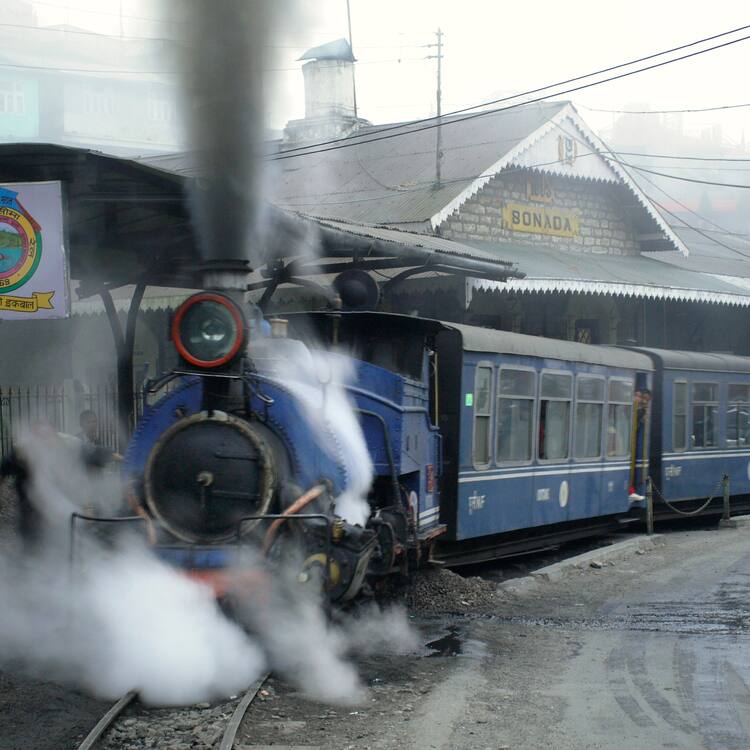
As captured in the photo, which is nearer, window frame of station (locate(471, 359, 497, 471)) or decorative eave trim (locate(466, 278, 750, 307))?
window frame of station (locate(471, 359, 497, 471))

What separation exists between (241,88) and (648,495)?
29.2 ft

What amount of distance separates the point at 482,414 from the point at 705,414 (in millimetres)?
6319

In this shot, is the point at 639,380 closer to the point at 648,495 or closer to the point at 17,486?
the point at 648,495

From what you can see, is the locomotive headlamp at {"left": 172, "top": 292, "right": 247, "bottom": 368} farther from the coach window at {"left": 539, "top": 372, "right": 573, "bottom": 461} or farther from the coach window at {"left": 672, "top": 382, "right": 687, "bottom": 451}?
the coach window at {"left": 672, "top": 382, "right": 687, "bottom": 451}

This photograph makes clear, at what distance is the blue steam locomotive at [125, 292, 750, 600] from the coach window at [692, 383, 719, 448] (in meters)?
0.87

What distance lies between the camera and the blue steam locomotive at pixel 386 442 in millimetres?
6199

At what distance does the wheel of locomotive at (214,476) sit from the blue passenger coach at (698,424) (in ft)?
29.1

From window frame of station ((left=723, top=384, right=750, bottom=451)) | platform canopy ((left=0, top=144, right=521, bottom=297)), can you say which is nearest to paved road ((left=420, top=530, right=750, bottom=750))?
platform canopy ((left=0, top=144, right=521, bottom=297))

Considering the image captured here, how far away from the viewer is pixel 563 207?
806 inches

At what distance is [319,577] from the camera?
6137 millimetres

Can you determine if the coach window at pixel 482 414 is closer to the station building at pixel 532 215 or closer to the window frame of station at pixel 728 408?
the station building at pixel 532 215

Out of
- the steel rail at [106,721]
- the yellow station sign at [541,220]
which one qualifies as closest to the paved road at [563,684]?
the steel rail at [106,721]

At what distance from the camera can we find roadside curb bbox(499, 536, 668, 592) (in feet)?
32.5

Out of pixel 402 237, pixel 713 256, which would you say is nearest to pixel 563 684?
pixel 402 237
